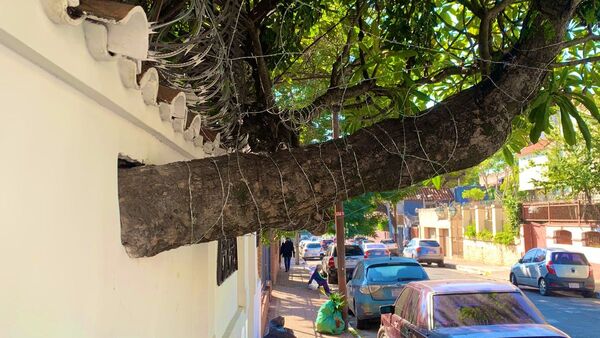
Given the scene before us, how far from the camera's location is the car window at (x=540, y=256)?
62.5 ft

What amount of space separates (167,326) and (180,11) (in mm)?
1816

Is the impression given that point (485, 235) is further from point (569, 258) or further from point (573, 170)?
point (569, 258)

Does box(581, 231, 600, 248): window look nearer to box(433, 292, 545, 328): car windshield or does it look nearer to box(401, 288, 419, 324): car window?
box(401, 288, 419, 324): car window

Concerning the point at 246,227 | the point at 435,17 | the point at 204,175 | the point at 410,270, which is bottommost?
the point at 410,270

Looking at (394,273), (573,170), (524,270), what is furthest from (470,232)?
(394,273)

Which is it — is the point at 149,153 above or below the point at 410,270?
above

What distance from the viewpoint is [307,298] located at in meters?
18.6

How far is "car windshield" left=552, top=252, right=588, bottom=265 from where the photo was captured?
59.6ft

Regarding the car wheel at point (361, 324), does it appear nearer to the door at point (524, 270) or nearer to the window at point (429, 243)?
the door at point (524, 270)

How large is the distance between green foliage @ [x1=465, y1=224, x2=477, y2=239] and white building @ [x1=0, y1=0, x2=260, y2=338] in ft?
116

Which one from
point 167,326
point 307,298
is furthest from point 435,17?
point 307,298

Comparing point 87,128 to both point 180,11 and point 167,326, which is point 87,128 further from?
point 167,326

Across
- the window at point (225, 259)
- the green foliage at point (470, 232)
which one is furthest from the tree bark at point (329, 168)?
the green foliage at point (470, 232)

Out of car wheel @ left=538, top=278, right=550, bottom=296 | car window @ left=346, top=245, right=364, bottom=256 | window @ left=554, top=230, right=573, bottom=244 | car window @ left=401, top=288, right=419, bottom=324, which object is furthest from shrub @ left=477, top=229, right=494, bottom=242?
car window @ left=401, top=288, right=419, bottom=324
